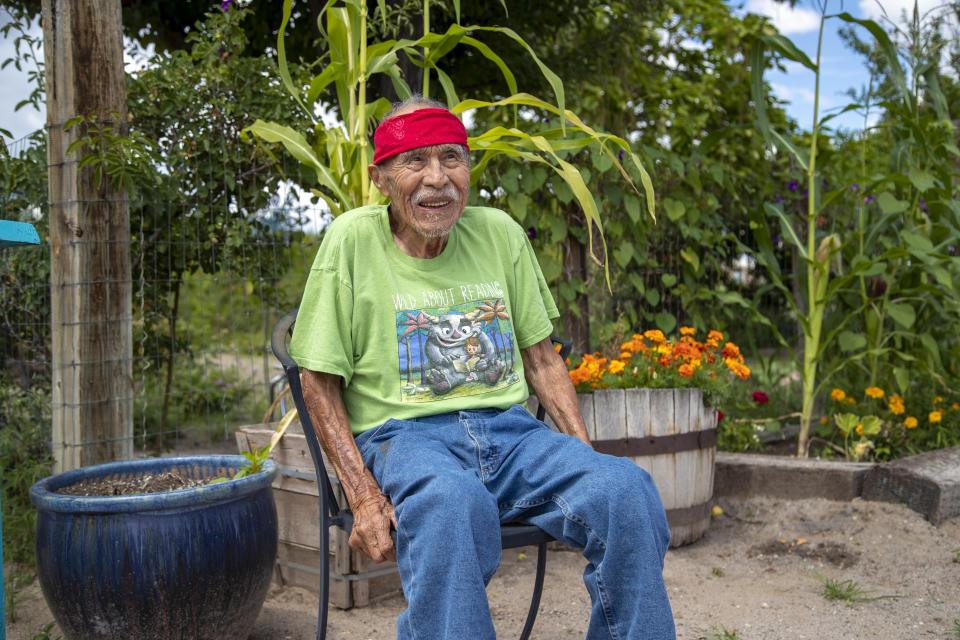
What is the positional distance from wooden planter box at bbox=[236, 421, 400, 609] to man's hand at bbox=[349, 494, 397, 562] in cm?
81

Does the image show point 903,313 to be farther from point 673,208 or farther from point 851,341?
point 673,208

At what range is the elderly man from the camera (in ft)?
5.32

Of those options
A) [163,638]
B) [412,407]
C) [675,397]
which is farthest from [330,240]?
[675,397]

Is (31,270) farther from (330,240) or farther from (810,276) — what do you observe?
(810,276)

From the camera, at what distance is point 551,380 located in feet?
7.30

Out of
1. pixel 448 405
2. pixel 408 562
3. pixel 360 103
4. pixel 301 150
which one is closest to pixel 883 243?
pixel 360 103

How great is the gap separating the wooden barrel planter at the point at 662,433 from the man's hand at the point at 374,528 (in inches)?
56.4

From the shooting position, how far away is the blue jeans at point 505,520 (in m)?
1.56

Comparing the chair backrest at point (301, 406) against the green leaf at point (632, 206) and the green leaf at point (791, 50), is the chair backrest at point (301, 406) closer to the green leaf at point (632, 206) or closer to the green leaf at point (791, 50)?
the green leaf at point (632, 206)

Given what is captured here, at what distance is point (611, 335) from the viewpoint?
4.14 meters

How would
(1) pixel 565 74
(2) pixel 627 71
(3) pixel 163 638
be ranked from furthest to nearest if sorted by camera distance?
(2) pixel 627 71, (1) pixel 565 74, (3) pixel 163 638

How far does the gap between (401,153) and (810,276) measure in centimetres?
257


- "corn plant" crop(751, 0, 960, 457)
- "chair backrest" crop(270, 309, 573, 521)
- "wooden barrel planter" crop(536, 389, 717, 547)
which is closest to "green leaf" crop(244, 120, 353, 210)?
"chair backrest" crop(270, 309, 573, 521)

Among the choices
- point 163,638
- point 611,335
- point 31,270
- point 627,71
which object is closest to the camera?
point 163,638
